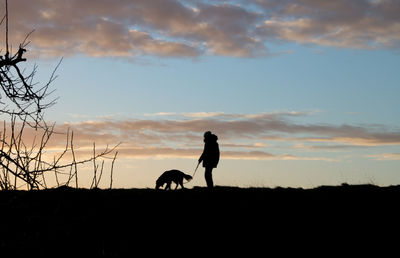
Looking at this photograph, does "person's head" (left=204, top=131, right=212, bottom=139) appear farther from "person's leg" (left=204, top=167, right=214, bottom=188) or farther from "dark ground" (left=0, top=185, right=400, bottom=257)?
"dark ground" (left=0, top=185, right=400, bottom=257)

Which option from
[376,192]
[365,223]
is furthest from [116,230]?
[376,192]

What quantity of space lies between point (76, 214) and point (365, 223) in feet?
21.7

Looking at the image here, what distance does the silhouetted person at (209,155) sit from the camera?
18.4 meters

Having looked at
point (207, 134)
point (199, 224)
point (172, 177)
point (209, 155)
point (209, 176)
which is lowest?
point (199, 224)

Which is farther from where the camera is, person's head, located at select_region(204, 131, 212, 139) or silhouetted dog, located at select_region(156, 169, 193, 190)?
silhouetted dog, located at select_region(156, 169, 193, 190)

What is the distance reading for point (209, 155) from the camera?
1842 centimetres

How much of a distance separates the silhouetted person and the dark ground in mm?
4139

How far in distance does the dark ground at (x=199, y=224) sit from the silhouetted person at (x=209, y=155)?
163 inches

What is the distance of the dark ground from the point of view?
9711 millimetres

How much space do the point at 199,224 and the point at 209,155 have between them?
7.39 m

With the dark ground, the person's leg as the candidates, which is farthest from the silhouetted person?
the dark ground

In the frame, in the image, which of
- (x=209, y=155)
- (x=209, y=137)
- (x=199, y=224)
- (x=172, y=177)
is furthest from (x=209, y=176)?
Answer: (x=199, y=224)

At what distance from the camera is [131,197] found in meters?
14.4

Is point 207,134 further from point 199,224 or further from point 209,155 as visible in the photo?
point 199,224
